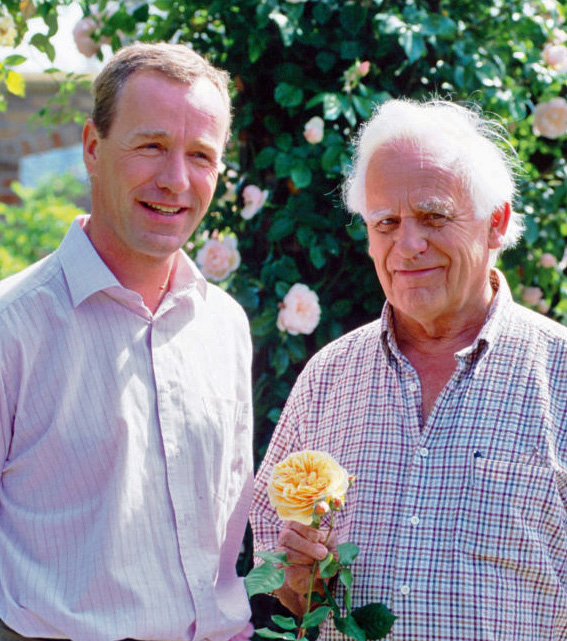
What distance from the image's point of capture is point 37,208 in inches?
233

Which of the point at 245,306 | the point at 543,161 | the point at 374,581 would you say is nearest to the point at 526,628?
the point at 374,581

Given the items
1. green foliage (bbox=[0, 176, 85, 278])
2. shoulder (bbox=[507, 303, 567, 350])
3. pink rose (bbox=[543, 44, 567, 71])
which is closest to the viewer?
shoulder (bbox=[507, 303, 567, 350])

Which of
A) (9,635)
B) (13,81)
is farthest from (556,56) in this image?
(9,635)

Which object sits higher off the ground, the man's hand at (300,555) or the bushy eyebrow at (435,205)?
the bushy eyebrow at (435,205)

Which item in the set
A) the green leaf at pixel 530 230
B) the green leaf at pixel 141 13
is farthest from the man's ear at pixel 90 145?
the green leaf at pixel 530 230

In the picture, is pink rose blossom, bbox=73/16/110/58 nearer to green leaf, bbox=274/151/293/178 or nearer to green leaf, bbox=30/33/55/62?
green leaf, bbox=30/33/55/62

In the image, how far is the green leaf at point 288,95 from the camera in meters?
3.14

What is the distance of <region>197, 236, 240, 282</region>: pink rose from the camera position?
127 inches

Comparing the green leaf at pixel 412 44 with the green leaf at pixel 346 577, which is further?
the green leaf at pixel 412 44

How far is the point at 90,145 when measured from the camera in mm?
2244

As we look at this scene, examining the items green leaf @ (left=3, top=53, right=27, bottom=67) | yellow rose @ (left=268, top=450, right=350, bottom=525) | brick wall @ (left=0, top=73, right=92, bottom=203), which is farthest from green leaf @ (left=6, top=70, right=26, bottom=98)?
brick wall @ (left=0, top=73, right=92, bottom=203)

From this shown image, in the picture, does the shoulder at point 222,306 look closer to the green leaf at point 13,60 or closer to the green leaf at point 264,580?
the green leaf at point 264,580

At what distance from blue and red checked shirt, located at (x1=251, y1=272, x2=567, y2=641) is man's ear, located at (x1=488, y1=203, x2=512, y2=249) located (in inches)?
4.2

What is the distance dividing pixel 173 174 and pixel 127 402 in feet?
1.66
